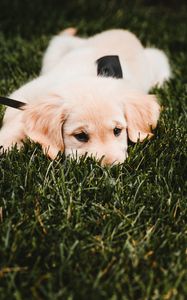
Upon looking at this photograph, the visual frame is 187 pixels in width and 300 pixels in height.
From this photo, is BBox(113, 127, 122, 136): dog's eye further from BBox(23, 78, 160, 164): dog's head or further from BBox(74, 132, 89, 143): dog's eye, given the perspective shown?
BBox(74, 132, 89, 143): dog's eye

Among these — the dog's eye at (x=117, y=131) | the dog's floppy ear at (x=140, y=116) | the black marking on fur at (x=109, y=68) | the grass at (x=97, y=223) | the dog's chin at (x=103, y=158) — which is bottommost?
the grass at (x=97, y=223)

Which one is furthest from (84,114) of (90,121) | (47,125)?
(47,125)

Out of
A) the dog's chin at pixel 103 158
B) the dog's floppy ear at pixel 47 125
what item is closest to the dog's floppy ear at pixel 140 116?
the dog's chin at pixel 103 158

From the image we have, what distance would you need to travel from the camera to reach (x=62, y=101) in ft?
10.7

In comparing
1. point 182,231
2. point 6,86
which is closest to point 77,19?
point 6,86

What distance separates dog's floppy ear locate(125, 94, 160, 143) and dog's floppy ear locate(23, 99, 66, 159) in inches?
18.6

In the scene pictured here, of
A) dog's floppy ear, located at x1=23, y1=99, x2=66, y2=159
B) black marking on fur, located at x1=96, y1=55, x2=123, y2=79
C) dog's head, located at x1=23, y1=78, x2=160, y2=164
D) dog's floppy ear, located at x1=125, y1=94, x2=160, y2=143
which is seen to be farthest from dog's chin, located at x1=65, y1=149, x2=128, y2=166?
black marking on fur, located at x1=96, y1=55, x2=123, y2=79

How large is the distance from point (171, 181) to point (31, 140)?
3.16 ft

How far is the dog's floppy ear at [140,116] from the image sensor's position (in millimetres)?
3395

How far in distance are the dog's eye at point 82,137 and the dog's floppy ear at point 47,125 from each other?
4.4 inches

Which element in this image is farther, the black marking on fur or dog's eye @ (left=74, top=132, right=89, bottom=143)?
the black marking on fur

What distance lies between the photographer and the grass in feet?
7.24

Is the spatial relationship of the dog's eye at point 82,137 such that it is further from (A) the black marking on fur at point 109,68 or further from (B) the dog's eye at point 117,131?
(A) the black marking on fur at point 109,68

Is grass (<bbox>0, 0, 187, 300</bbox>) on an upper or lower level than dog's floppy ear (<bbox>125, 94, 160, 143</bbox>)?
lower
